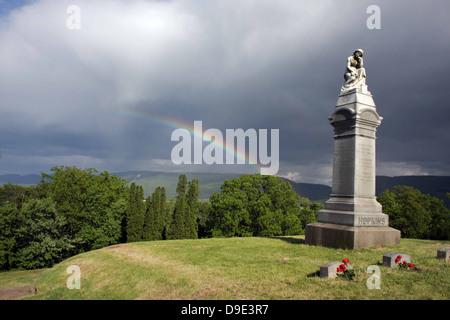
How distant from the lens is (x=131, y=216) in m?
46.1

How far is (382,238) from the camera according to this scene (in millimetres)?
14016

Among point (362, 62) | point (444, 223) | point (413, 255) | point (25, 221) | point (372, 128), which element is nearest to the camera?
point (413, 255)

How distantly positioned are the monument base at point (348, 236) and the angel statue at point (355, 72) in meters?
7.78

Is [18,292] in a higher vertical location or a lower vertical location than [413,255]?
lower

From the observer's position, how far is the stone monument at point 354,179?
13945 mm

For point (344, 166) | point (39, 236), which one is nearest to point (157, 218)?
point (39, 236)

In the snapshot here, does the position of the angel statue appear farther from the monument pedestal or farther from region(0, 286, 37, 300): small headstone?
region(0, 286, 37, 300): small headstone

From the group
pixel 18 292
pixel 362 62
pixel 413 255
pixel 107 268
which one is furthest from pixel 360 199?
pixel 18 292

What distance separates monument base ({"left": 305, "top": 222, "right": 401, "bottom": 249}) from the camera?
13.1 m

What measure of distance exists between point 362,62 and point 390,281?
42.0 ft

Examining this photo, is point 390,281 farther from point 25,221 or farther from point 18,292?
point 25,221

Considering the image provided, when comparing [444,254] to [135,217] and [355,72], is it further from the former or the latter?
[135,217]

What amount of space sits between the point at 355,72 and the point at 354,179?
6247mm

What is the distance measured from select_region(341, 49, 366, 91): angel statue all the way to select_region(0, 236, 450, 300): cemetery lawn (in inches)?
348
